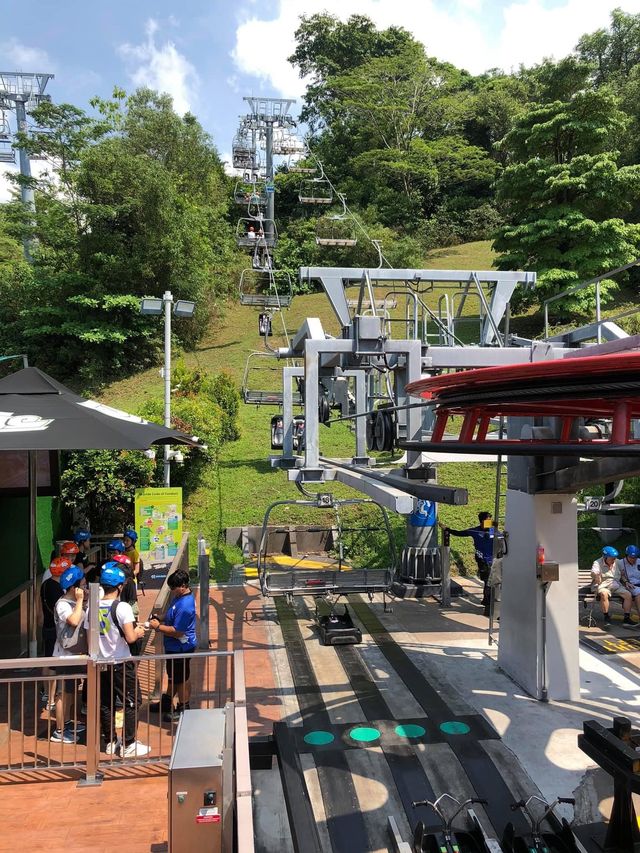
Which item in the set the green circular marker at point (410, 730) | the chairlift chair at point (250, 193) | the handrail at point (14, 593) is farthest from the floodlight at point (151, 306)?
the chairlift chair at point (250, 193)

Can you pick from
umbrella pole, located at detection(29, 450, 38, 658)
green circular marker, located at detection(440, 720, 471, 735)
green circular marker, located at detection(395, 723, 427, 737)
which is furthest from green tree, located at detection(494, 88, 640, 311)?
umbrella pole, located at detection(29, 450, 38, 658)

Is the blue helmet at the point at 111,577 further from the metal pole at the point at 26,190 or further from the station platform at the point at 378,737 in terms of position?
the metal pole at the point at 26,190

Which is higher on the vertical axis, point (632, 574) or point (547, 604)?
point (547, 604)

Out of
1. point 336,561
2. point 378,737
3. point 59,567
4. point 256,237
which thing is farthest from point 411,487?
point 256,237

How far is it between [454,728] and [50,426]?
17.1ft

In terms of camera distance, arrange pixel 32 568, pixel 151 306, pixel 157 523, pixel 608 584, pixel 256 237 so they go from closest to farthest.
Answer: pixel 32 568 → pixel 608 584 → pixel 157 523 → pixel 151 306 → pixel 256 237

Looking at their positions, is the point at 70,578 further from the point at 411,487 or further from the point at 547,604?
the point at 547,604

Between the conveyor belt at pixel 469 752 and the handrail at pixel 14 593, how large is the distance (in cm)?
486

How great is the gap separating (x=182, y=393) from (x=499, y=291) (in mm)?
14869

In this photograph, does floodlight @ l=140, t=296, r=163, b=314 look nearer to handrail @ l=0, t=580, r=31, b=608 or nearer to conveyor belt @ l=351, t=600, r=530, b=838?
handrail @ l=0, t=580, r=31, b=608

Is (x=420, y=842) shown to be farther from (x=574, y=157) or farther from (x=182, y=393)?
(x=574, y=157)

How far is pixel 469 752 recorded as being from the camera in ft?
20.5

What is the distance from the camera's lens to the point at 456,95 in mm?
54219

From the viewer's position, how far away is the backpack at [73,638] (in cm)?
568
